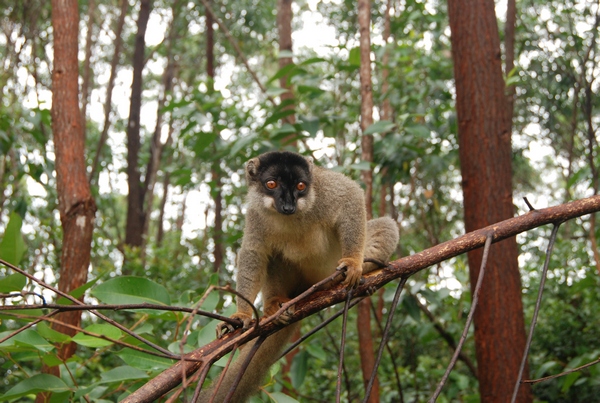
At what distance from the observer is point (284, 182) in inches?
151

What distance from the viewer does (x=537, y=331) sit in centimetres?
774

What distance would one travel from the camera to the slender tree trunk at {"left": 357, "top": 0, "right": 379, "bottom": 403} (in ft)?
17.6

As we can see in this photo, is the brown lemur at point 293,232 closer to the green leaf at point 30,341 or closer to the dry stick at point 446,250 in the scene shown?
the dry stick at point 446,250

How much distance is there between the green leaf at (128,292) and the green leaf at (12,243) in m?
0.38

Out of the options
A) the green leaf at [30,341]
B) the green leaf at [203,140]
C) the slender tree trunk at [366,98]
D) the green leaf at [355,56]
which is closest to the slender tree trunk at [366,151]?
the slender tree trunk at [366,98]

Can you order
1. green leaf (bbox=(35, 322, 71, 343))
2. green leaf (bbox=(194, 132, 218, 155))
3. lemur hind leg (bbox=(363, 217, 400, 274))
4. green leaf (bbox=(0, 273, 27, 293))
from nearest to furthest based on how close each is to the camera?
green leaf (bbox=(0, 273, 27, 293)) < green leaf (bbox=(35, 322, 71, 343)) < lemur hind leg (bbox=(363, 217, 400, 274)) < green leaf (bbox=(194, 132, 218, 155))

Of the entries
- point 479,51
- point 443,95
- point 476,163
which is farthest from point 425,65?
point 476,163

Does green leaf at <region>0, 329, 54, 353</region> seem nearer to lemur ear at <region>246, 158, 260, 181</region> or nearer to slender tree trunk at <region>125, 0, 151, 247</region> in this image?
lemur ear at <region>246, 158, 260, 181</region>

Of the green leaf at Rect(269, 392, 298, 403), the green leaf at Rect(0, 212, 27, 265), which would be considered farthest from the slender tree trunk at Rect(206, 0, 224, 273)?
the green leaf at Rect(0, 212, 27, 265)

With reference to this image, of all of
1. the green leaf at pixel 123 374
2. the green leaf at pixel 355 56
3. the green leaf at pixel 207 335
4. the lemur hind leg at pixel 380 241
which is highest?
the green leaf at pixel 355 56

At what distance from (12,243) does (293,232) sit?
1921mm

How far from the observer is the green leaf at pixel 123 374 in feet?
9.20

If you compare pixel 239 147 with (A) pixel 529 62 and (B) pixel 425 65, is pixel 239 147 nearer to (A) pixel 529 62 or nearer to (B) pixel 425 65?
(B) pixel 425 65

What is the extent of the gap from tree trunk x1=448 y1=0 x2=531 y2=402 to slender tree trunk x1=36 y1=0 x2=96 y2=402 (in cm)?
315
